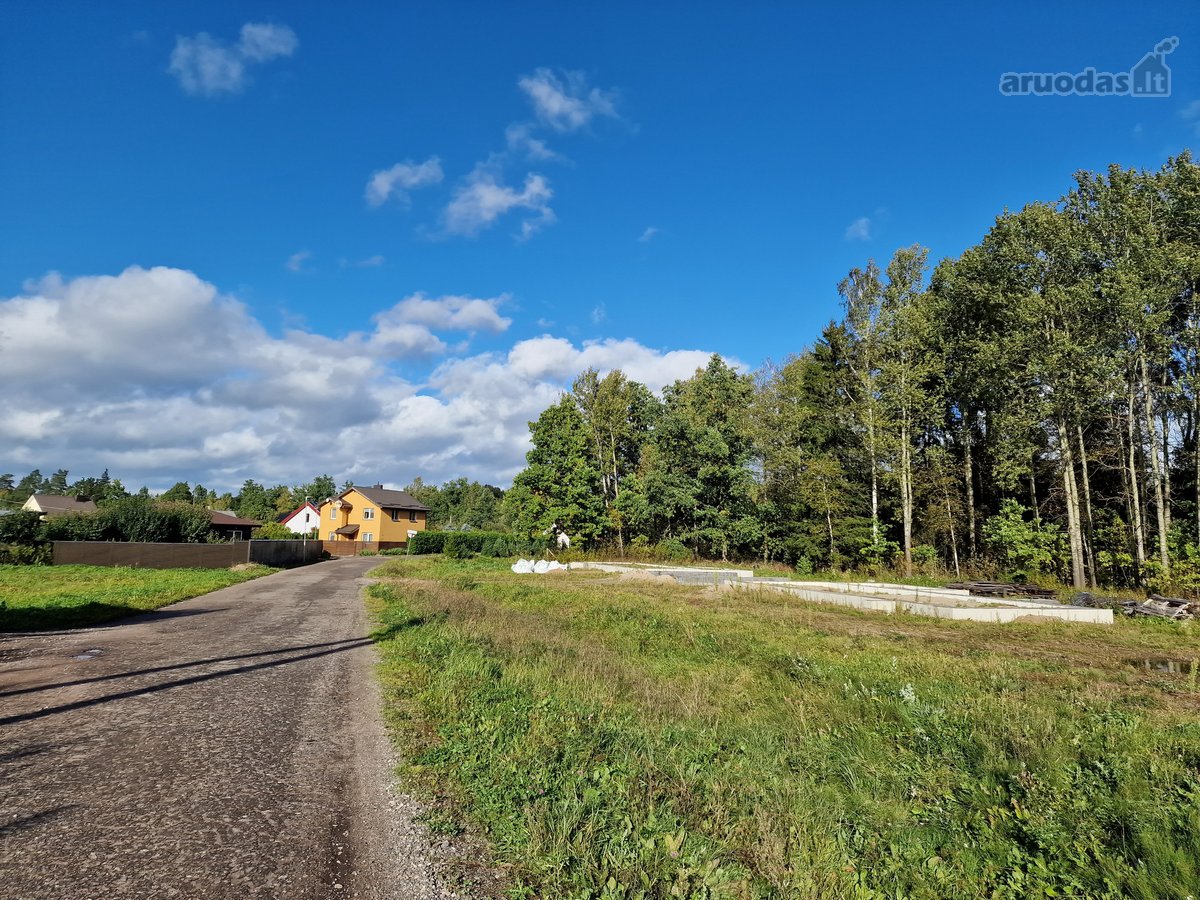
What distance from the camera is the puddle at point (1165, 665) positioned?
959cm

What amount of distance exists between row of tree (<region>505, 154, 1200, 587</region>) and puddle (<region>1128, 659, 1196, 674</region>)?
11.2m

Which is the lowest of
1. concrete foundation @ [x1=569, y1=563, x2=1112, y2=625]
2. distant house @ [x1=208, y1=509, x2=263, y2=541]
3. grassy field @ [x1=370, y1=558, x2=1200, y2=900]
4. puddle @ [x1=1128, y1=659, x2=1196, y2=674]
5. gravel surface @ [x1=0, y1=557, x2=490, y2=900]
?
concrete foundation @ [x1=569, y1=563, x2=1112, y2=625]

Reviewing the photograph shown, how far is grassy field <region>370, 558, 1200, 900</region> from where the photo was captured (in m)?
3.87

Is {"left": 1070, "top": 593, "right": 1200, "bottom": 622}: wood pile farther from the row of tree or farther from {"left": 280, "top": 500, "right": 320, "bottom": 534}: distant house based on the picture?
{"left": 280, "top": 500, "right": 320, "bottom": 534}: distant house

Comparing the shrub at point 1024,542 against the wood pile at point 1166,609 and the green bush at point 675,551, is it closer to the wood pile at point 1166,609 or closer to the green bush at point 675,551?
the wood pile at point 1166,609

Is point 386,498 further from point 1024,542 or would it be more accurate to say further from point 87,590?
point 1024,542

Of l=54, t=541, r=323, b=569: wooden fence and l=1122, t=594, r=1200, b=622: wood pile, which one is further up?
l=54, t=541, r=323, b=569: wooden fence

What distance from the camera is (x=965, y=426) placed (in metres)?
29.4

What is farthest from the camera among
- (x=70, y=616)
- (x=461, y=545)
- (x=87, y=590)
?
(x=461, y=545)

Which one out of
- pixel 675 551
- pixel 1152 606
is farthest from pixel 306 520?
pixel 1152 606

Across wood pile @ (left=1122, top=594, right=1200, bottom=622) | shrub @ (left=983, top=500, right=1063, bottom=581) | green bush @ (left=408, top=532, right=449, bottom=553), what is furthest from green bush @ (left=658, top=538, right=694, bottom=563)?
green bush @ (left=408, top=532, right=449, bottom=553)

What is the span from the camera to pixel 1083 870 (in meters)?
3.95

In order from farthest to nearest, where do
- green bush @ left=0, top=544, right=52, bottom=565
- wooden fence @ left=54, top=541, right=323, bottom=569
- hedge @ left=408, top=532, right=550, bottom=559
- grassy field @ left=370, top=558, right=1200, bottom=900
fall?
hedge @ left=408, top=532, right=550, bottom=559
wooden fence @ left=54, top=541, right=323, bottom=569
green bush @ left=0, top=544, right=52, bottom=565
grassy field @ left=370, top=558, right=1200, bottom=900

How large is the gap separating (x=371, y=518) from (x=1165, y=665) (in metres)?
65.7
